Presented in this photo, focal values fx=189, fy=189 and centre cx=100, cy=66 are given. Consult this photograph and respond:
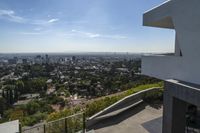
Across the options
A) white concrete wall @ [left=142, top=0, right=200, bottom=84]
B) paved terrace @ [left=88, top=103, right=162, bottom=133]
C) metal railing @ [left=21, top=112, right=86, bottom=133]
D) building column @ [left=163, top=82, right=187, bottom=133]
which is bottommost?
paved terrace @ [left=88, top=103, right=162, bottom=133]

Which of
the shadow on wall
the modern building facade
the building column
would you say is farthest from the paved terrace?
the building column

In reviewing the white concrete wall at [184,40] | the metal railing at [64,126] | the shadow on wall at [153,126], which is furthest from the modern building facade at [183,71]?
the metal railing at [64,126]

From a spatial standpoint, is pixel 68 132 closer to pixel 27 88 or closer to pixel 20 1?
pixel 20 1

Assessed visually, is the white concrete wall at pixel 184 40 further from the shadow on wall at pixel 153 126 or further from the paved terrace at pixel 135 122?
the paved terrace at pixel 135 122

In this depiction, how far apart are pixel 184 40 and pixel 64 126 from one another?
4862 mm

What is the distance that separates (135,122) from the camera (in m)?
7.97

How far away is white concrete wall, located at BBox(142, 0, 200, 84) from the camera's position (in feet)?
16.7

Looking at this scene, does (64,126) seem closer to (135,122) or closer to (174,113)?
(135,122)

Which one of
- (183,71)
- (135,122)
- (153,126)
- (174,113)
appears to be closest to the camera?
(174,113)

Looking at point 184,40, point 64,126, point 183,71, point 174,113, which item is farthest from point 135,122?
point 184,40

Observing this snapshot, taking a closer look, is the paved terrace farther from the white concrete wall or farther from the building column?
the white concrete wall

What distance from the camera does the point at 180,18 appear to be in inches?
221

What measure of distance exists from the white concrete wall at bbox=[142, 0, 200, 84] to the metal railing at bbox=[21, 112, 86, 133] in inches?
138

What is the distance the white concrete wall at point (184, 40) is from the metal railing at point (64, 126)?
3494 mm
